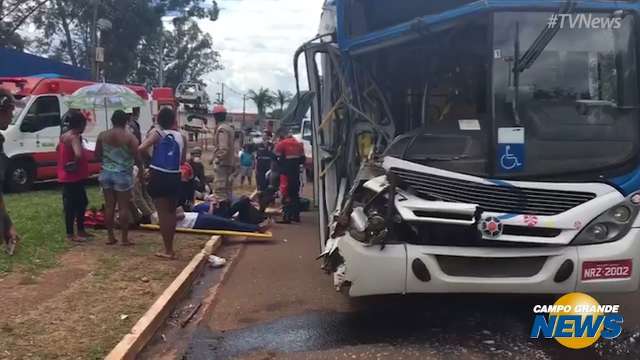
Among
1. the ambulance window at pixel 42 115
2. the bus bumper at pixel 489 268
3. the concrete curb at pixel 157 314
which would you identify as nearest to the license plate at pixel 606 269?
the bus bumper at pixel 489 268

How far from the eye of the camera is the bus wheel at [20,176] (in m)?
13.5

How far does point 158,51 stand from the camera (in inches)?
1970

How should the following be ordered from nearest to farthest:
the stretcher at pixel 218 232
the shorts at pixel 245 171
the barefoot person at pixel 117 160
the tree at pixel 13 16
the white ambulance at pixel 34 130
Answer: the barefoot person at pixel 117 160 → the stretcher at pixel 218 232 → the white ambulance at pixel 34 130 → the shorts at pixel 245 171 → the tree at pixel 13 16

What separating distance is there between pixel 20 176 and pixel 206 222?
644 centimetres

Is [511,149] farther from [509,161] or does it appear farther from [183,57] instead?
[183,57]

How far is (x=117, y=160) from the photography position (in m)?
7.89

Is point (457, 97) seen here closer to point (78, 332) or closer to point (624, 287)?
point (624, 287)

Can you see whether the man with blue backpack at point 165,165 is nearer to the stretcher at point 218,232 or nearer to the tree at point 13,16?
the stretcher at point 218,232

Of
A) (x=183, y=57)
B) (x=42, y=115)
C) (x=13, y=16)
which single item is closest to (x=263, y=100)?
(x=183, y=57)

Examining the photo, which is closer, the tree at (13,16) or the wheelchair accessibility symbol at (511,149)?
the wheelchair accessibility symbol at (511,149)

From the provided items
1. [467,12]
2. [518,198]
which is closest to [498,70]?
[467,12]

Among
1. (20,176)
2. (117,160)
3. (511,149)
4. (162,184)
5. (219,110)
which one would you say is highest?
(219,110)

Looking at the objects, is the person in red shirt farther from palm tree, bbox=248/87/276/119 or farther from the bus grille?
palm tree, bbox=248/87/276/119

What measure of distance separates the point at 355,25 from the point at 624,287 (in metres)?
3.18
